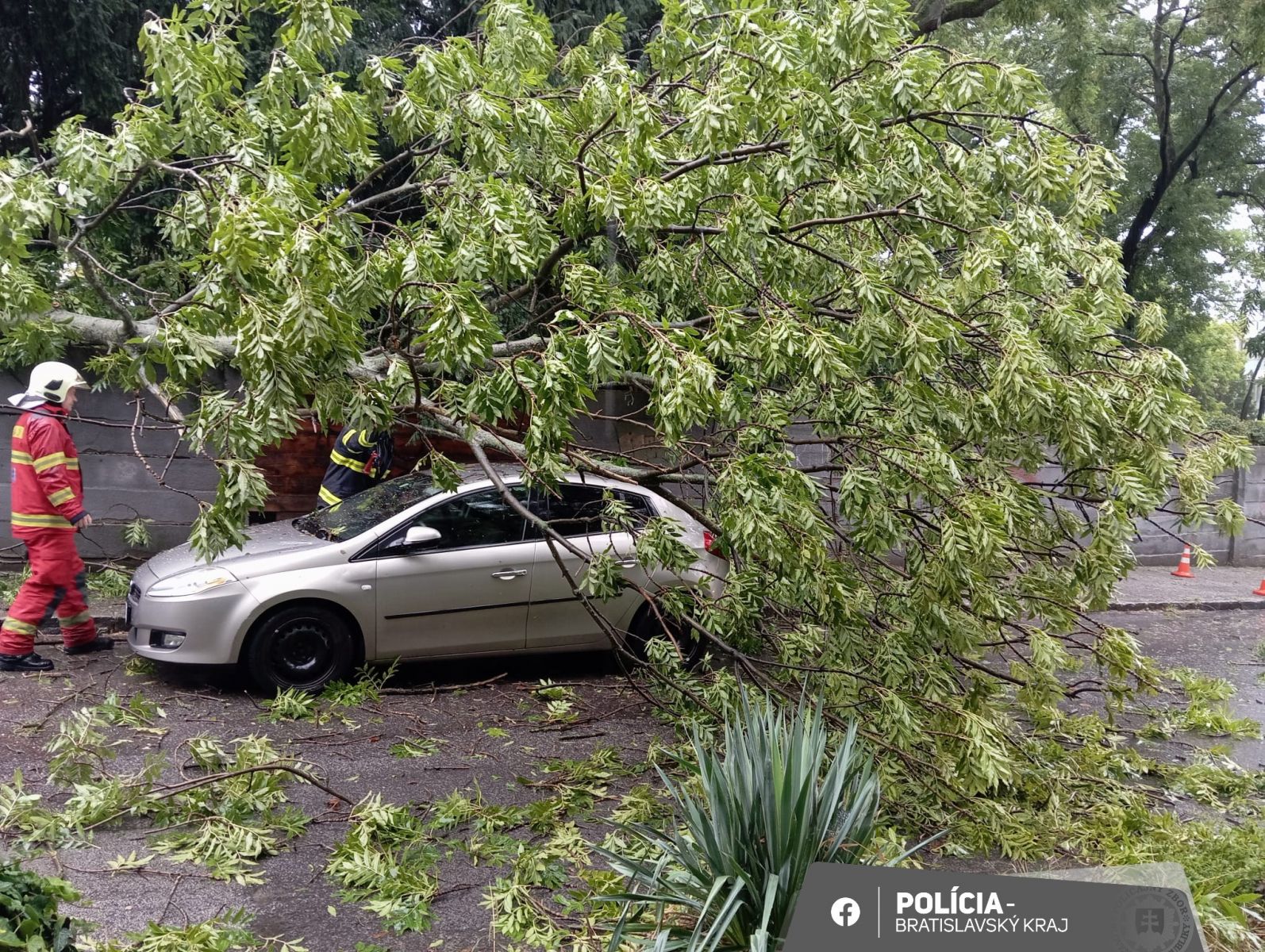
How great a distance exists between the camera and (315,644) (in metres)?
6.92

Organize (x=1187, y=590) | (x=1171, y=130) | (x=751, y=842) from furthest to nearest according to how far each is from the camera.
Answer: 1. (x=1171, y=130)
2. (x=1187, y=590)
3. (x=751, y=842)

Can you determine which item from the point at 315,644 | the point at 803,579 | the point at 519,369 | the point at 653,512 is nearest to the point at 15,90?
the point at 315,644

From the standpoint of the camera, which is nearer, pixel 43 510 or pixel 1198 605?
pixel 43 510

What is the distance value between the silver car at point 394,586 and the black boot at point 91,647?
0.76 m

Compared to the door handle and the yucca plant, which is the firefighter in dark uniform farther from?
the yucca plant

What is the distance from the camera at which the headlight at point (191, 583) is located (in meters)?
6.61

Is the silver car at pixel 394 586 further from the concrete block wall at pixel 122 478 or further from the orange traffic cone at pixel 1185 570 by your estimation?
the orange traffic cone at pixel 1185 570

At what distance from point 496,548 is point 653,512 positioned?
1.11 m

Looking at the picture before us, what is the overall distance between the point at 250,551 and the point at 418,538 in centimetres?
108

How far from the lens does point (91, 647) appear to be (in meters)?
7.53

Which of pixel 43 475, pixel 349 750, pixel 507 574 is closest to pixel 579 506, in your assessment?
pixel 507 574

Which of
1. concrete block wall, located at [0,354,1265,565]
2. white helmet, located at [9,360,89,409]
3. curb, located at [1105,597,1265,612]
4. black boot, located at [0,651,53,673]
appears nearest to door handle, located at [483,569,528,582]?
concrete block wall, located at [0,354,1265,565]

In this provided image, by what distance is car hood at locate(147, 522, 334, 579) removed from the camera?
679 cm

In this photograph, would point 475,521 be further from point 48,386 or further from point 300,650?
point 48,386
